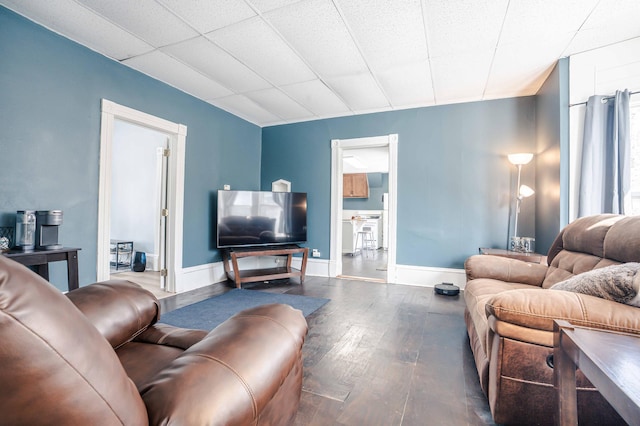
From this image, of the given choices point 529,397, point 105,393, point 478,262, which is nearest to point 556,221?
point 478,262

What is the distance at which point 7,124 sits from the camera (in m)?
2.26

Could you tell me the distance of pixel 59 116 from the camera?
2568 mm

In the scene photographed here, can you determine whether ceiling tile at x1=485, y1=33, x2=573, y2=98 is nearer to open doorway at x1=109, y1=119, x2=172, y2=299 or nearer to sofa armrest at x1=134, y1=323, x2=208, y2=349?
sofa armrest at x1=134, y1=323, x2=208, y2=349

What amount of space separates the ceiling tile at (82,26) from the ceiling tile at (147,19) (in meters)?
0.11

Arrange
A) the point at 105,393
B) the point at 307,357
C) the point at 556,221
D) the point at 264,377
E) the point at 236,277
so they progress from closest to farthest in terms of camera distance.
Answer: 1. the point at 105,393
2. the point at 264,377
3. the point at 307,357
4. the point at 556,221
5. the point at 236,277

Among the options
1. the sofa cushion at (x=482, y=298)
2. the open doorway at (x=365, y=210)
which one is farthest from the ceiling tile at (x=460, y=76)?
the open doorway at (x=365, y=210)

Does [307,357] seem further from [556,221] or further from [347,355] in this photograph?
[556,221]

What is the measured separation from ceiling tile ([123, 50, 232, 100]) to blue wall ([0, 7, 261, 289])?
12 centimetres

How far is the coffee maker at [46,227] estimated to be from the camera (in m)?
2.30

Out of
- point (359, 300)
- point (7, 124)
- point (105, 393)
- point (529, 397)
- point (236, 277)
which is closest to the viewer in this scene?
point (105, 393)

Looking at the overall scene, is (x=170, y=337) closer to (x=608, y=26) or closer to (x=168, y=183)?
(x=168, y=183)

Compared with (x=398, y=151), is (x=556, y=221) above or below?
below

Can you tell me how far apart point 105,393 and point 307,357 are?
1709 mm

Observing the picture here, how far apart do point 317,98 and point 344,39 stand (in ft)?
4.69
